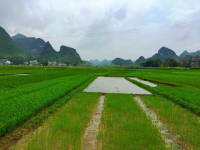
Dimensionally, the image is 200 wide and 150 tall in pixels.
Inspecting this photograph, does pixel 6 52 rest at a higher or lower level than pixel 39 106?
higher

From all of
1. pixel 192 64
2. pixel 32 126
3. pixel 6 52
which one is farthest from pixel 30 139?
pixel 6 52

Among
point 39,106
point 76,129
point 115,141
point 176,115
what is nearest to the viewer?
point 115,141

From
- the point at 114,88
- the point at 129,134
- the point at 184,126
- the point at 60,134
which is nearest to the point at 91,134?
the point at 60,134

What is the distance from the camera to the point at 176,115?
17.0 feet

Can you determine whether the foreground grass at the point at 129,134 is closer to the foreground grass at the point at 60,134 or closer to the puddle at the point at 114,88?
the foreground grass at the point at 60,134

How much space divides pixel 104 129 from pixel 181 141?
2.31 m

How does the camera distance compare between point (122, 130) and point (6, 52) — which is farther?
point (6, 52)

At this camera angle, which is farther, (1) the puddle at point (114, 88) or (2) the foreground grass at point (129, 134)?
(1) the puddle at point (114, 88)

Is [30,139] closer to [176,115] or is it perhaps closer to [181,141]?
[181,141]

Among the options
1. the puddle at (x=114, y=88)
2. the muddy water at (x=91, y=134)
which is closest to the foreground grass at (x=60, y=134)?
the muddy water at (x=91, y=134)

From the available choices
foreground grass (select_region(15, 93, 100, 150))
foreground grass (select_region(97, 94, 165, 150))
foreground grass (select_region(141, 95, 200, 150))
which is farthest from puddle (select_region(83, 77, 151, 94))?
foreground grass (select_region(15, 93, 100, 150))

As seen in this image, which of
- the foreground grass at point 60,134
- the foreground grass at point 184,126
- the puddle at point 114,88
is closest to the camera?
the foreground grass at point 60,134

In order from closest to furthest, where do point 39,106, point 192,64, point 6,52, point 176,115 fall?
point 176,115 < point 39,106 < point 192,64 < point 6,52

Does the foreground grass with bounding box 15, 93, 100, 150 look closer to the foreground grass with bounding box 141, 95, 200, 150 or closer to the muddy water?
the muddy water
